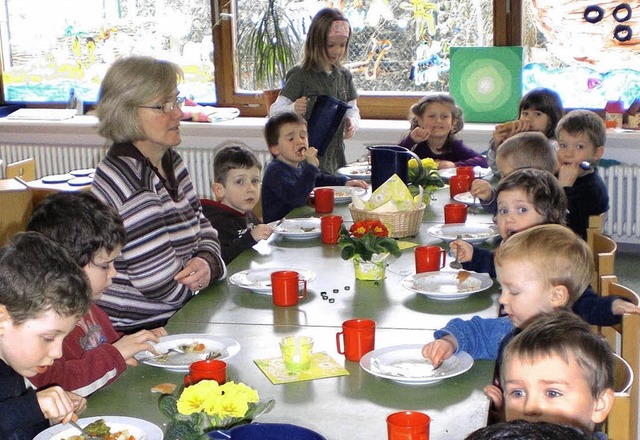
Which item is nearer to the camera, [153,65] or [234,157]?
[153,65]

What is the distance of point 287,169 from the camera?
434cm

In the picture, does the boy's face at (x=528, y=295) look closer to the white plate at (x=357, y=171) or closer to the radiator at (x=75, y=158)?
the white plate at (x=357, y=171)

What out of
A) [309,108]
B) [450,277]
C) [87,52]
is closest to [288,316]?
[450,277]

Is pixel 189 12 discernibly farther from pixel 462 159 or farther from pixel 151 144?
pixel 151 144

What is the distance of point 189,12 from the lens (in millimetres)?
6656

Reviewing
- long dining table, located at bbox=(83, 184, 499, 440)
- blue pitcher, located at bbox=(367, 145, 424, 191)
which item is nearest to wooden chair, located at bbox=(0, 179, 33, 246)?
long dining table, located at bbox=(83, 184, 499, 440)

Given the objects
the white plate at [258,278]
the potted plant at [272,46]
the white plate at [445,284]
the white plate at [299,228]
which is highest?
the potted plant at [272,46]

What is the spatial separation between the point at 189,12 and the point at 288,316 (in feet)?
14.8

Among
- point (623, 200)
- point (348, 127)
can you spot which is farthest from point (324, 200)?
point (623, 200)

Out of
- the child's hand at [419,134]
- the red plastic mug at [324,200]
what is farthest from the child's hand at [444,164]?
the red plastic mug at [324,200]

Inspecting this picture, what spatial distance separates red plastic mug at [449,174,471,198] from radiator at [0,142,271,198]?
8.38ft

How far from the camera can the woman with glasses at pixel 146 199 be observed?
2785mm

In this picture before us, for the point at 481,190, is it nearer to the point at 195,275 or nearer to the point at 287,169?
the point at 287,169

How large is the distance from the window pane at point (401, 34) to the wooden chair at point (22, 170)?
165 centimetres
